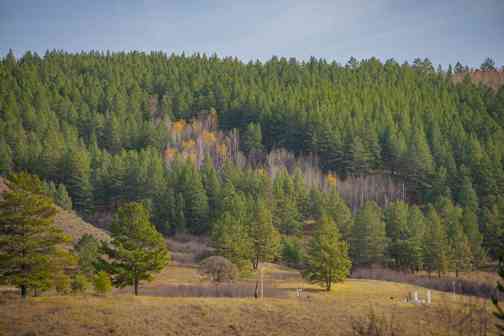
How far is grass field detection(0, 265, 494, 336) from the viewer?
3197cm

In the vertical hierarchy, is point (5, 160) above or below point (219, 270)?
above

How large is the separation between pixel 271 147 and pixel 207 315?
89664 millimetres

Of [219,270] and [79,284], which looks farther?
[219,270]

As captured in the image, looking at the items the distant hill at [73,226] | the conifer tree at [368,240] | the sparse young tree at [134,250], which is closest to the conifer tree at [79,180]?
the distant hill at [73,226]

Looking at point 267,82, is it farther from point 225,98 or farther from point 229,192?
point 229,192

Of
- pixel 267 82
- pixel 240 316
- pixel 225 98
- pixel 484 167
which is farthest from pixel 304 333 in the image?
pixel 267 82

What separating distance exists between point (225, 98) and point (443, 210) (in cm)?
7646

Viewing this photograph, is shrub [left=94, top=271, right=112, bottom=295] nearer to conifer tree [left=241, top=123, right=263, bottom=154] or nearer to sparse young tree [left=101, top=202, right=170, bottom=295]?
sparse young tree [left=101, top=202, right=170, bottom=295]

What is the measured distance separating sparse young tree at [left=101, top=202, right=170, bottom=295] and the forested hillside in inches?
701

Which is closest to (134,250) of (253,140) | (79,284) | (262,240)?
(79,284)

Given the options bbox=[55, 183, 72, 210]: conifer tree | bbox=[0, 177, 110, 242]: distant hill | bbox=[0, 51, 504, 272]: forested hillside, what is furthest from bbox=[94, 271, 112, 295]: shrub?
bbox=[55, 183, 72, 210]: conifer tree

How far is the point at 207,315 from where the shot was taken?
3716 centimetres

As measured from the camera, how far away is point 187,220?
83.6 meters

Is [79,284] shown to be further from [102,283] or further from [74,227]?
[74,227]
